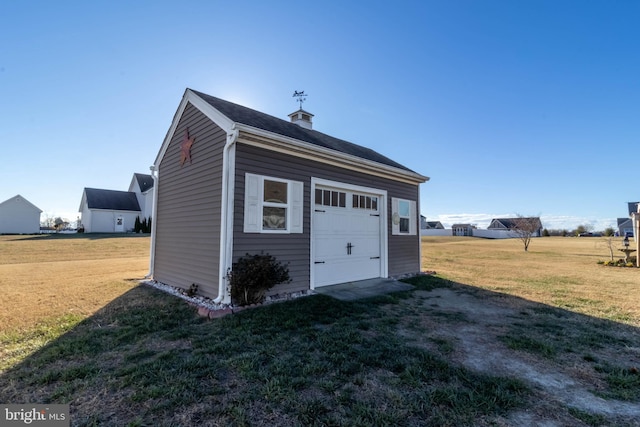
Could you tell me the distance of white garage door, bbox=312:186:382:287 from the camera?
6.73 metres

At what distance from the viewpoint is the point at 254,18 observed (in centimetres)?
755

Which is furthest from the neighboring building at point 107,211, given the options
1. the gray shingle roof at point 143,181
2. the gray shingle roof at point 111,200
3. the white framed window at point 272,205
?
the white framed window at point 272,205

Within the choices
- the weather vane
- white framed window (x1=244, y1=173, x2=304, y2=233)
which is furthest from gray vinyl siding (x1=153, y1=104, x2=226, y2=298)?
the weather vane

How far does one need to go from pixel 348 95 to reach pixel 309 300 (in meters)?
7.87

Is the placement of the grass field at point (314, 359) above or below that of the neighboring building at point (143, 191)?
below

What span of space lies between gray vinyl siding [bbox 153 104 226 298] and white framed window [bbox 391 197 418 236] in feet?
17.3

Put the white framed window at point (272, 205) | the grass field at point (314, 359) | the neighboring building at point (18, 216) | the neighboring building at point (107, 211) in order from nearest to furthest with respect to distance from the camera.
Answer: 1. the grass field at point (314, 359)
2. the white framed window at point (272, 205)
3. the neighboring building at point (18, 216)
4. the neighboring building at point (107, 211)

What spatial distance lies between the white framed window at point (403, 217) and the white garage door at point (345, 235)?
2.01 feet

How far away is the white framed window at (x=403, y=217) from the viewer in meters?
8.51

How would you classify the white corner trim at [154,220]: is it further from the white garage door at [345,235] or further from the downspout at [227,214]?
the white garage door at [345,235]

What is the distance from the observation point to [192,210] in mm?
6355

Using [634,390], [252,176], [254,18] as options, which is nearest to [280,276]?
[252,176]

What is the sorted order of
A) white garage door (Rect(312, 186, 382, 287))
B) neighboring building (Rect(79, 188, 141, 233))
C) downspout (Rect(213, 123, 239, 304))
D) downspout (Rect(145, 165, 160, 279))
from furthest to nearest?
neighboring building (Rect(79, 188, 141, 233))
downspout (Rect(145, 165, 160, 279))
white garage door (Rect(312, 186, 382, 287))
downspout (Rect(213, 123, 239, 304))

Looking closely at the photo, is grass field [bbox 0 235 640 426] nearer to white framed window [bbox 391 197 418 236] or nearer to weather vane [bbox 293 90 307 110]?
white framed window [bbox 391 197 418 236]
